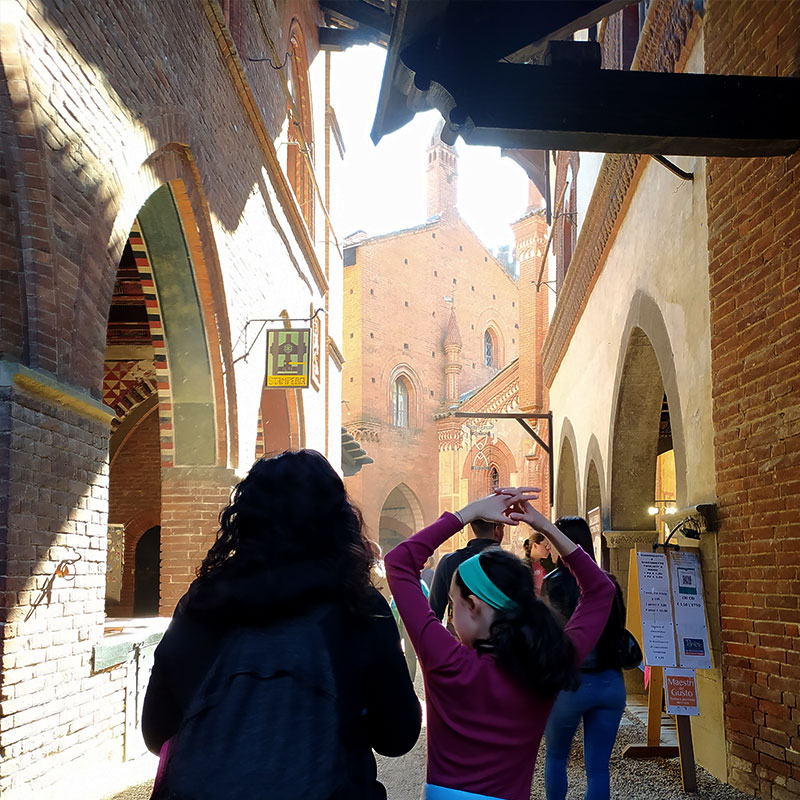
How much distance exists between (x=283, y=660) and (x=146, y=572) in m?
14.2

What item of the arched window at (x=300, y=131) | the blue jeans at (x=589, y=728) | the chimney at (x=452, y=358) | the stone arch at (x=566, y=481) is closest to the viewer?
the blue jeans at (x=589, y=728)

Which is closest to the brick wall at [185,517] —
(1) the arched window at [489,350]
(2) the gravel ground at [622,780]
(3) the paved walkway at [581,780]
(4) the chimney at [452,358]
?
(3) the paved walkway at [581,780]

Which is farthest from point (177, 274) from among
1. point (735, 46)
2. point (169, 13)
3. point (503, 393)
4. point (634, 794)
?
point (503, 393)

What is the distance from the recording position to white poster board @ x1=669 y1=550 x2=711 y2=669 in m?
5.46

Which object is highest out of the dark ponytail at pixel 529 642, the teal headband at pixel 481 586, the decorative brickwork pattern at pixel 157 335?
the decorative brickwork pattern at pixel 157 335

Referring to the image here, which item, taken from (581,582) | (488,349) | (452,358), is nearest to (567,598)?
(581,582)

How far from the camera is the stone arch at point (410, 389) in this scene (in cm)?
3331

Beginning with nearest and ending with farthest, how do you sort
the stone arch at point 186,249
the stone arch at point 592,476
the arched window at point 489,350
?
the stone arch at point 186,249, the stone arch at point 592,476, the arched window at point 489,350

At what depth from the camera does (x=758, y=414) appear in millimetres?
4969

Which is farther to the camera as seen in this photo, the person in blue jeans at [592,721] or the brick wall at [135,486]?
the brick wall at [135,486]

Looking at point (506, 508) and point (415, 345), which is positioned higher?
point (415, 345)

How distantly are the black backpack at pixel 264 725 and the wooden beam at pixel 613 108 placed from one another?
3133 mm

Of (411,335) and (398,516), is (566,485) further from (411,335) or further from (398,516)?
(411,335)

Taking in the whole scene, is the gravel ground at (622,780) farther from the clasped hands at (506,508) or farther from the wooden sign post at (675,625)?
the clasped hands at (506,508)
